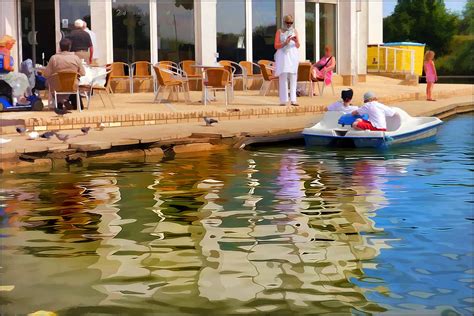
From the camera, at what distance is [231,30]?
21266 millimetres

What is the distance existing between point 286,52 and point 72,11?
20.2ft

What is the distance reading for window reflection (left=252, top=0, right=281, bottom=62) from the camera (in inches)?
861

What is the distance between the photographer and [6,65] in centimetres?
A: 1354

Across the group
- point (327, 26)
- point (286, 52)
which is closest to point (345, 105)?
point (286, 52)

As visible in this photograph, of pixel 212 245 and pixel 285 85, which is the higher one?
pixel 285 85

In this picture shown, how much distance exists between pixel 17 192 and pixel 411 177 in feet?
13.0

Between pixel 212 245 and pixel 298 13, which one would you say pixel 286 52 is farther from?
pixel 212 245

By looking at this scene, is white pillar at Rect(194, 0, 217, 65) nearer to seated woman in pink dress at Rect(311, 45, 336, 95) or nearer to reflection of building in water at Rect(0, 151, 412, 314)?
seated woman in pink dress at Rect(311, 45, 336, 95)

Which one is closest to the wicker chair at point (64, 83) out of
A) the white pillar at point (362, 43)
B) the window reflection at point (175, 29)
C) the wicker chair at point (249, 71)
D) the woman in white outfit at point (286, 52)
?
the woman in white outfit at point (286, 52)

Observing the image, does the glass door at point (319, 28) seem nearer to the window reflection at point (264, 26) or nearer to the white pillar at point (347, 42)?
the white pillar at point (347, 42)

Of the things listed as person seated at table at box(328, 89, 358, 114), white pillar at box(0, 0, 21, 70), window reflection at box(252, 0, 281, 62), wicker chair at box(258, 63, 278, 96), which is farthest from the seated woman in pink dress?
white pillar at box(0, 0, 21, 70)

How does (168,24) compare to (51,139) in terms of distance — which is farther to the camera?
(168,24)

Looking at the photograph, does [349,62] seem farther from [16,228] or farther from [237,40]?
[16,228]

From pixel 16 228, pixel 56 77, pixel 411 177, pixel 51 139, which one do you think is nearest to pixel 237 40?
pixel 56 77
